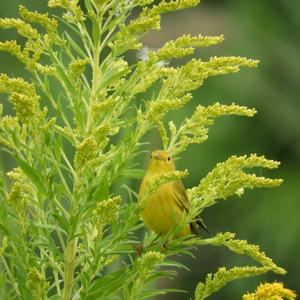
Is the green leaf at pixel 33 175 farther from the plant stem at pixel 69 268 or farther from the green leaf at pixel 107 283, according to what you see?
the green leaf at pixel 107 283

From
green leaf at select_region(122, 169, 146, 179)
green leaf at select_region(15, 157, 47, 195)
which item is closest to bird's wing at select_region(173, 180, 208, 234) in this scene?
green leaf at select_region(122, 169, 146, 179)

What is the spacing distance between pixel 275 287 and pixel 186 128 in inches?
26.4

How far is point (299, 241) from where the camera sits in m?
12.6

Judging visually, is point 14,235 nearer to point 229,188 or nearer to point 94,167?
point 94,167

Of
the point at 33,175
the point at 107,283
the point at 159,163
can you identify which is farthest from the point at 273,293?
the point at 159,163

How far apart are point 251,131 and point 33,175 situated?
10.7 m

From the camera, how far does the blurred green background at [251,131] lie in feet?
39.9

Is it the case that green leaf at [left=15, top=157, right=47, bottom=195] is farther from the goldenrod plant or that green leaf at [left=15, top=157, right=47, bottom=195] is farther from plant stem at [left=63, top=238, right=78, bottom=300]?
the goldenrod plant

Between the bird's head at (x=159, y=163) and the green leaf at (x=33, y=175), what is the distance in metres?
0.95

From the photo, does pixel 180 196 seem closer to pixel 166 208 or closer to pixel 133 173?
pixel 166 208

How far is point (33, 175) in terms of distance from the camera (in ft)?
11.8

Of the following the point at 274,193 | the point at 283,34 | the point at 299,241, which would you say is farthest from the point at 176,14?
the point at 299,241

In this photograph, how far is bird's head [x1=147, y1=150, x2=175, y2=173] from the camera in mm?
4504

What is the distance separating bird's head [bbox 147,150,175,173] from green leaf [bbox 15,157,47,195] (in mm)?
947
